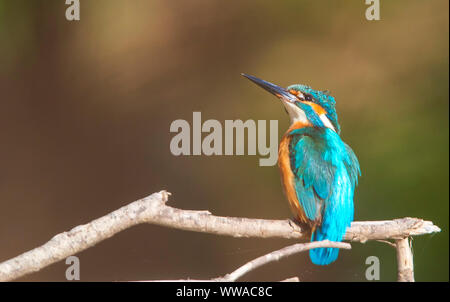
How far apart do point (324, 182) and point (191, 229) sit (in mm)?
562

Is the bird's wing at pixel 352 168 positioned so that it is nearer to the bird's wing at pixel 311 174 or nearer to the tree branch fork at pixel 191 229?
the bird's wing at pixel 311 174

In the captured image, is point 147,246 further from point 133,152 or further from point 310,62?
point 310,62

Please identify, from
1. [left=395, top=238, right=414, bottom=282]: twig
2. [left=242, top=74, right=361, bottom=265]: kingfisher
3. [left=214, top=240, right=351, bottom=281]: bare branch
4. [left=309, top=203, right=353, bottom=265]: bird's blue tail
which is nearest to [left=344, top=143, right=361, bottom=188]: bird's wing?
[left=242, top=74, right=361, bottom=265]: kingfisher

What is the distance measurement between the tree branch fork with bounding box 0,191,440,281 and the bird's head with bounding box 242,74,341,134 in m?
0.46

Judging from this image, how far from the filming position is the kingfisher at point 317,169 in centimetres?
196

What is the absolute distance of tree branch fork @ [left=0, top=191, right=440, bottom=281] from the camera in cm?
158

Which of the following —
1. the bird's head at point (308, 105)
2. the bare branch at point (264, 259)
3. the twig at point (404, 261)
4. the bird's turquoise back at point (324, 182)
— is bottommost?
the twig at point (404, 261)

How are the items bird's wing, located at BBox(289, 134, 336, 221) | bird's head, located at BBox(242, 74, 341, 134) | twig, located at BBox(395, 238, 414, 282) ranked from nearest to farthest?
1. twig, located at BBox(395, 238, 414, 282)
2. bird's wing, located at BBox(289, 134, 336, 221)
3. bird's head, located at BBox(242, 74, 341, 134)

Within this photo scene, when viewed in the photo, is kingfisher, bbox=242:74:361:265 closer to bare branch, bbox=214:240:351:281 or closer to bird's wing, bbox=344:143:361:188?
bird's wing, bbox=344:143:361:188

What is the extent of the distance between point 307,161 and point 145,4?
117 centimetres

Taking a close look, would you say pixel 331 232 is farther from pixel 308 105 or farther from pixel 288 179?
pixel 308 105

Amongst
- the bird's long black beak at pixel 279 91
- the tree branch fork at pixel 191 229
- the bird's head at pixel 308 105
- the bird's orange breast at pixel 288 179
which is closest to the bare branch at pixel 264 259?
the tree branch fork at pixel 191 229

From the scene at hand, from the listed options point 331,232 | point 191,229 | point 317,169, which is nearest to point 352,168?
point 317,169
